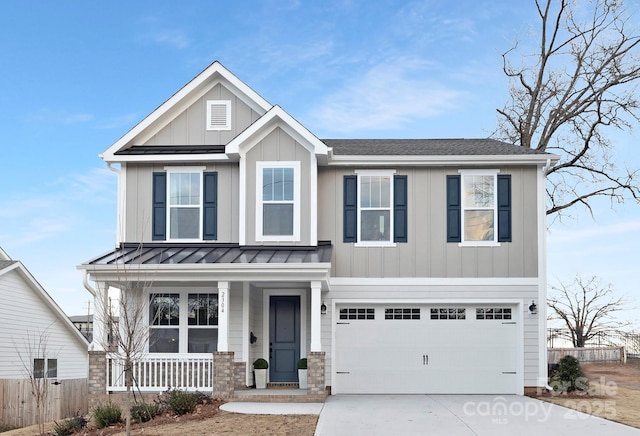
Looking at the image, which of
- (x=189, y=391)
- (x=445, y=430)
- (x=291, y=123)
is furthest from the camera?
(x=291, y=123)

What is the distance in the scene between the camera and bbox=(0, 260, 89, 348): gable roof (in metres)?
23.1

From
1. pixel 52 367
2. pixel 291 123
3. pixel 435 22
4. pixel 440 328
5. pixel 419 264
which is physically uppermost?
pixel 435 22

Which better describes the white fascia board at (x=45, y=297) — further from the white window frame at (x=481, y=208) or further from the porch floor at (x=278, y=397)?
the white window frame at (x=481, y=208)

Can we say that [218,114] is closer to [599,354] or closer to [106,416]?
[106,416]

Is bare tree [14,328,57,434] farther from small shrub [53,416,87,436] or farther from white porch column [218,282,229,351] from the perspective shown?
white porch column [218,282,229,351]

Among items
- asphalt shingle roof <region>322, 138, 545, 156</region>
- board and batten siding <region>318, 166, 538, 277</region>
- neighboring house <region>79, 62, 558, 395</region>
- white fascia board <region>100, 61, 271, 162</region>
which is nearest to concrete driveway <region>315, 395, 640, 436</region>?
neighboring house <region>79, 62, 558, 395</region>

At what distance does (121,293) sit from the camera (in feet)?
53.7

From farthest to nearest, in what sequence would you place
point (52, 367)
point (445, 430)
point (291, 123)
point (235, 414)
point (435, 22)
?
point (52, 367) < point (435, 22) < point (291, 123) < point (235, 414) < point (445, 430)

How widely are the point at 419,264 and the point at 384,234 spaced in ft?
3.66

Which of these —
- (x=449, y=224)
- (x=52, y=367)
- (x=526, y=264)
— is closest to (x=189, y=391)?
(x=449, y=224)

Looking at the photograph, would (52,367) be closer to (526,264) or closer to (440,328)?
(440,328)

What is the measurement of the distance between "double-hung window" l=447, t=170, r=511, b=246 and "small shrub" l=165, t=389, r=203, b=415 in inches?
288

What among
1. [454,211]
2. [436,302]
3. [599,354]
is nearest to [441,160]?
[454,211]

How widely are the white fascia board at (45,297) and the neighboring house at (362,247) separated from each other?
23.3 feet
